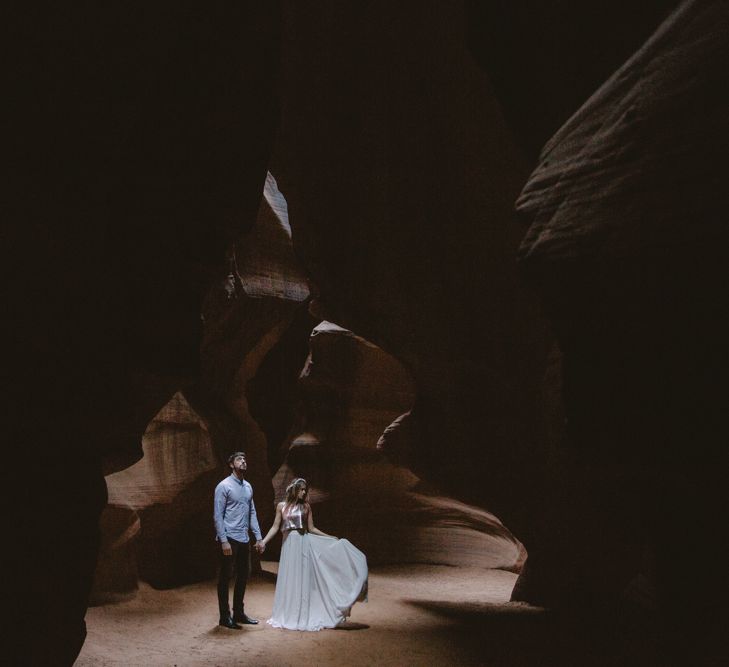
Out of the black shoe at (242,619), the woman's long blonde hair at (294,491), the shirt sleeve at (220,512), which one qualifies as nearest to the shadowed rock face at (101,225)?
the shirt sleeve at (220,512)

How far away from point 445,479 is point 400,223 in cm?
372

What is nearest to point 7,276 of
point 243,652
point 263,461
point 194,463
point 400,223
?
point 243,652

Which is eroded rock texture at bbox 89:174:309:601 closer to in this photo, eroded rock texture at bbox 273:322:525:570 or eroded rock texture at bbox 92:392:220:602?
eroded rock texture at bbox 92:392:220:602

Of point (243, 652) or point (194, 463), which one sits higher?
point (194, 463)

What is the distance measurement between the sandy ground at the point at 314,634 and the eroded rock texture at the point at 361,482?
12.8 feet

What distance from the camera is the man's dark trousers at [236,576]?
8.78 meters

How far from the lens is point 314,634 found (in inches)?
329

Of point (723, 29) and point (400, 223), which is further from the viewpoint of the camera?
point (400, 223)

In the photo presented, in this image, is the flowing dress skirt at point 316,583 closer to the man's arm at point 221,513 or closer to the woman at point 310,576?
the woman at point 310,576

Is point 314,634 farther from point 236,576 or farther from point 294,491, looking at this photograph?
point 294,491

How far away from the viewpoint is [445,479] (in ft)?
36.6

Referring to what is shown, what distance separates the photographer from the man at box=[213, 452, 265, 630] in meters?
8.80

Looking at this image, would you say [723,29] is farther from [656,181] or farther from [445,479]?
[445,479]

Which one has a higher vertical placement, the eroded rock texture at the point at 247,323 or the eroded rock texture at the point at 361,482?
the eroded rock texture at the point at 247,323
